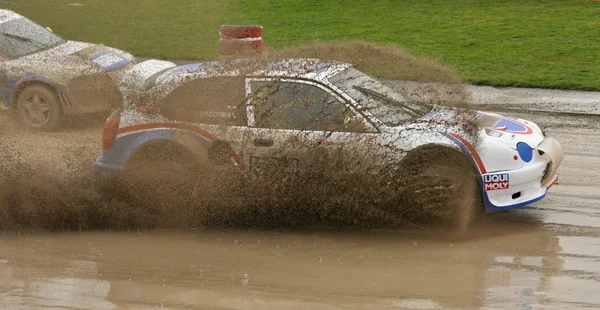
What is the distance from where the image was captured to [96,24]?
23.7 meters

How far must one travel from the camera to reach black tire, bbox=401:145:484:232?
9.36m

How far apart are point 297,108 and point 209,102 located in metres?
0.91

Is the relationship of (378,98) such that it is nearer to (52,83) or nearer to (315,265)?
(315,265)

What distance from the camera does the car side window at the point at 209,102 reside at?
981 centimetres

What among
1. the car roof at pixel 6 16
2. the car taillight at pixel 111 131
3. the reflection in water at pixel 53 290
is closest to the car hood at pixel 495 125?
the car taillight at pixel 111 131

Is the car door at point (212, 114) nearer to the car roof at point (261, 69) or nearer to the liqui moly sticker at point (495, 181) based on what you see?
the car roof at point (261, 69)

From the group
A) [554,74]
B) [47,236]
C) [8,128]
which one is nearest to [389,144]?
[47,236]

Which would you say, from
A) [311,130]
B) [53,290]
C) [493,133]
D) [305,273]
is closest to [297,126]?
[311,130]

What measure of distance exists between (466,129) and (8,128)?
21.7ft

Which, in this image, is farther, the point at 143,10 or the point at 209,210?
the point at 143,10

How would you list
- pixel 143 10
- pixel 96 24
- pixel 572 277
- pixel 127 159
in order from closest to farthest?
1. pixel 572 277
2. pixel 127 159
3. pixel 96 24
4. pixel 143 10

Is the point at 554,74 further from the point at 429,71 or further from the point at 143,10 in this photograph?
the point at 143,10

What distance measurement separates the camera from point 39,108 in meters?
14.2

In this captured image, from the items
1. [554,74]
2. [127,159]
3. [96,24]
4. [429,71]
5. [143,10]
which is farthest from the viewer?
[143,10]
